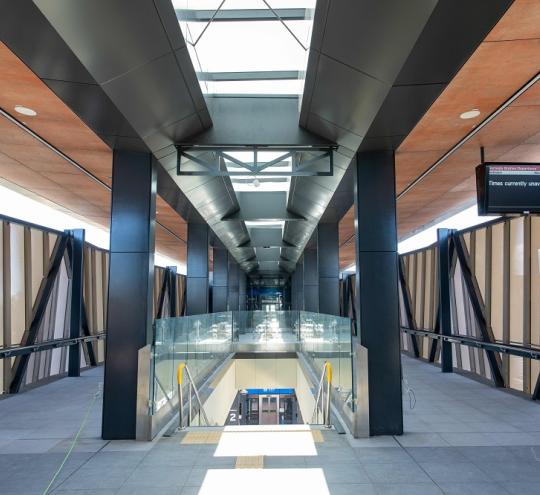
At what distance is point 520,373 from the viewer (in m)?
9.88

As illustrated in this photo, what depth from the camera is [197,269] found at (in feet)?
47.8

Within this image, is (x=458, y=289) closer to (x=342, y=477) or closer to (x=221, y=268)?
(x=342, y=477)

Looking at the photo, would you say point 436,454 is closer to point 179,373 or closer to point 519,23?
point 179,373

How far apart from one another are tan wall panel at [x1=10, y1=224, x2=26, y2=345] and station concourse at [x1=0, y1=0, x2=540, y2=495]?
0.07 meters

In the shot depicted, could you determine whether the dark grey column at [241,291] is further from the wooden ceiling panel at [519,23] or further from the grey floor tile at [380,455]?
the wooden ceiling panel at [519,23]

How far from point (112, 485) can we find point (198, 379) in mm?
6519

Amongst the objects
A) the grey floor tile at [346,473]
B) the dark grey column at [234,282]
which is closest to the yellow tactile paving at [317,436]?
the grey floor tile at [346,473]

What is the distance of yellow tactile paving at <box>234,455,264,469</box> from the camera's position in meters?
5.36

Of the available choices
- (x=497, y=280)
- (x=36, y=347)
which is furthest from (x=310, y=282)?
(x=36, y=347)

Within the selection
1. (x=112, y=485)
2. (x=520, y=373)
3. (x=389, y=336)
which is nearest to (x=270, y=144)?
(x=389, y=336)

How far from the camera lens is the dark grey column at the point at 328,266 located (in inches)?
585

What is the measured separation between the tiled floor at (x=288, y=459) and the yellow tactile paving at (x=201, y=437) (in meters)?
0.02

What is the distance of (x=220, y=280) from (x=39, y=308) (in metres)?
11.8

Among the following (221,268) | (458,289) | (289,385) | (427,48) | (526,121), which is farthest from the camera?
(221,268)
